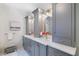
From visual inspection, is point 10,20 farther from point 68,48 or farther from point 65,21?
point 68,48

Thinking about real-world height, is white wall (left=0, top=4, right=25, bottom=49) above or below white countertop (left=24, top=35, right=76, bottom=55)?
above

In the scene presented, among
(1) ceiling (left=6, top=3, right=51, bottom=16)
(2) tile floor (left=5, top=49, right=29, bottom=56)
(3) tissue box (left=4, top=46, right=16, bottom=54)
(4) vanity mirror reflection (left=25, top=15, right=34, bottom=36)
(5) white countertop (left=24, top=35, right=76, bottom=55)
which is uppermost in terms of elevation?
(1) ceiling (left=6, top=3, right=51, bottom=16)

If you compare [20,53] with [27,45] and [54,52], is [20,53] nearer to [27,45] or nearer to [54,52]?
[27,45]

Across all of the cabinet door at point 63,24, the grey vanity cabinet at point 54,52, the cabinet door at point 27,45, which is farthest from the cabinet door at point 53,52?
the cabinet door at point 27,45

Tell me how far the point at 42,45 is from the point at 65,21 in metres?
0.46

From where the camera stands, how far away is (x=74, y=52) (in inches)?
52.7

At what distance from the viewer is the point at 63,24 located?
1498mm

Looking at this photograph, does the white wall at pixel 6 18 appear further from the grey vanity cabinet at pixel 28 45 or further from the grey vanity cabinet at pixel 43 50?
the grey vanity cabinet at pixel 43 50

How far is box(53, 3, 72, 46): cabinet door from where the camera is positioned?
1.45 m

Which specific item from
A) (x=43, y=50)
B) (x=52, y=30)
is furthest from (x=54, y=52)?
(x=52, y=30)

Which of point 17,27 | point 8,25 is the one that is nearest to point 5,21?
point 8,25

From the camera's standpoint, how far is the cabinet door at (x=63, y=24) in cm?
145

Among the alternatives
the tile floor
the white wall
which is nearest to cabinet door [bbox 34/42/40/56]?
the tile floor

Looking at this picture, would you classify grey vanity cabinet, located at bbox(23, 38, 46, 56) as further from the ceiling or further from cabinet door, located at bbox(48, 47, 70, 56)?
the ceiling
